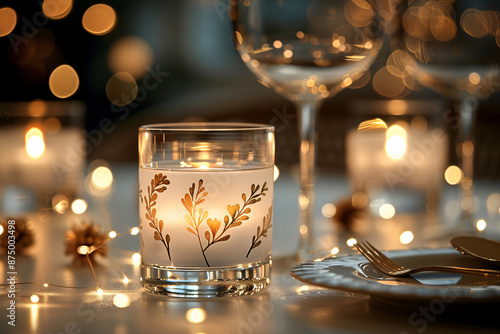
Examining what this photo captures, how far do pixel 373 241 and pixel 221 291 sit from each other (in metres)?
0.30

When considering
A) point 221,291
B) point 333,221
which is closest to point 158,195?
point 221,291

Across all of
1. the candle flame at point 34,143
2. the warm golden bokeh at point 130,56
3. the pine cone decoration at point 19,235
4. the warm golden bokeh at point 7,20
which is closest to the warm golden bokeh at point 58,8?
the warm golden bokeh at point 7,20

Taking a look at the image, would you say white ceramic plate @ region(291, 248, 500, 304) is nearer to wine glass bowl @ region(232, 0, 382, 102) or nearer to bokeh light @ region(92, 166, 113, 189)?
wine glass bowl @ region(232, 0, 382, 102)

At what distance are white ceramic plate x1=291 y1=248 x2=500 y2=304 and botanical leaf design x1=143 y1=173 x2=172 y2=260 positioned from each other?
0.33ft

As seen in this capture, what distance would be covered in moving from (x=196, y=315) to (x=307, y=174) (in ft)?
0.86

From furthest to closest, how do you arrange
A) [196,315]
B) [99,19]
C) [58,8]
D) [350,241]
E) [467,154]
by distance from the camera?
[99,19]
[58,8]
[467,154]
[350,241]
[196,315]

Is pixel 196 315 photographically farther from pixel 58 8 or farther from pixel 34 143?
pixel 58 8

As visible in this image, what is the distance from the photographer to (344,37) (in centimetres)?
65

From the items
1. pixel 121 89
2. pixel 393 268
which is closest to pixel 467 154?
pixel 393 268

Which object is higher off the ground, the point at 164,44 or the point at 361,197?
the point at 164,44

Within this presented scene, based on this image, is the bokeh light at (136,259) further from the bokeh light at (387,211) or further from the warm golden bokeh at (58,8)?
the warm golden bokeh at (58,8)

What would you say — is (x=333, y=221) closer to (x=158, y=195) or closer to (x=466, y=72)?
(x=466, y=72)

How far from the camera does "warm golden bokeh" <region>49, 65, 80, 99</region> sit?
3100mm

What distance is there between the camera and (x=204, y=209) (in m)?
0.51
